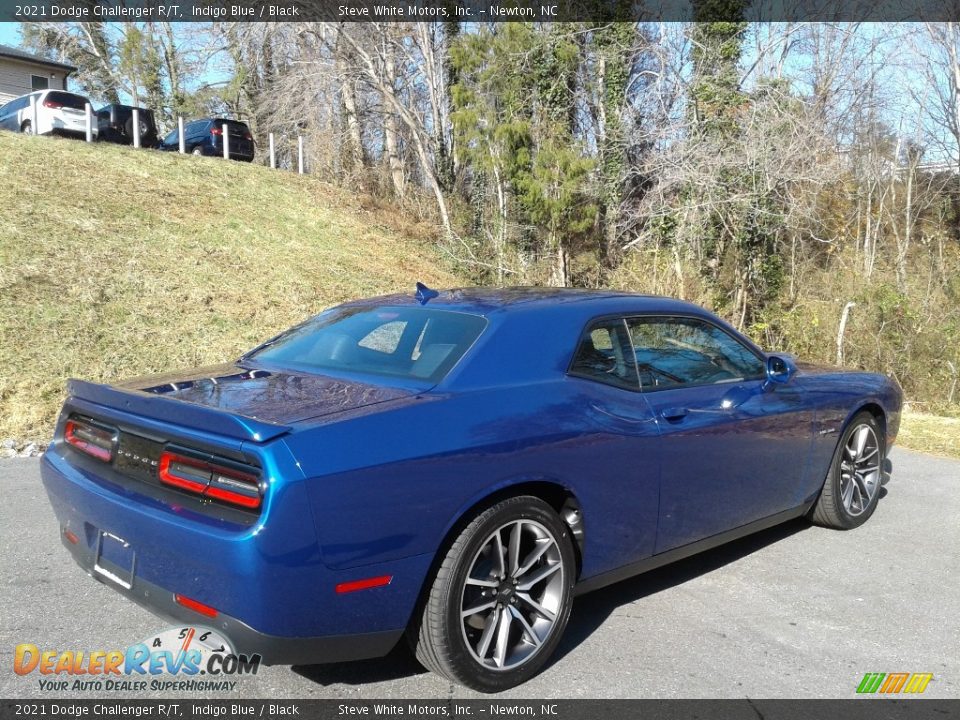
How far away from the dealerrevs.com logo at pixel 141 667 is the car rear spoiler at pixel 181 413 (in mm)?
815

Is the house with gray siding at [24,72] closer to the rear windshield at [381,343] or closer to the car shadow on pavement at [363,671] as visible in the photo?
the rear windshield at [381,343]

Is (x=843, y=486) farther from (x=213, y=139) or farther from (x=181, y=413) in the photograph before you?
(x=213, y=139)

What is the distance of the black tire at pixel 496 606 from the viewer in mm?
3027

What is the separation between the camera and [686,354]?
4.43 m

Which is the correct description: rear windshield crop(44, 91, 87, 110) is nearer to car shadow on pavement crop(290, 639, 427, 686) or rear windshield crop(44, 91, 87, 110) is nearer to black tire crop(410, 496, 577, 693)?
car shadow on pavement crop(290, 639, 427, 686)

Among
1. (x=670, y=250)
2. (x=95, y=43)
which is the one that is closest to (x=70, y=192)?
(x=670, y=250)

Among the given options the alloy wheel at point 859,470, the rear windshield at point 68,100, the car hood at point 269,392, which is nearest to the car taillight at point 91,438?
the car hood at point 269,392

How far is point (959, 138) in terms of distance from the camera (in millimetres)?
23266

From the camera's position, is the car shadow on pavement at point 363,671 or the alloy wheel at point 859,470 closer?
the car shadow on pavement at point 363,671

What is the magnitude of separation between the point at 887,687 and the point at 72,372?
354 inches

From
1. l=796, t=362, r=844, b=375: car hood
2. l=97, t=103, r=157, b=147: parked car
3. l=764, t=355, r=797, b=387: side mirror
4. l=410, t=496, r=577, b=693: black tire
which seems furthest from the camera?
l=97, t=103, r=157, b=147: parked car

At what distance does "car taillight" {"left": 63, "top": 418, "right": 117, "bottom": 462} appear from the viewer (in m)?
3.31

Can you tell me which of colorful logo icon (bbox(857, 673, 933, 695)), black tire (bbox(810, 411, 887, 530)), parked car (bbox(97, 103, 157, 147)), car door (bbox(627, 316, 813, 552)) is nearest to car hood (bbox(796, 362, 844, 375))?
black tire (bbox(810, 411, 887, 530))

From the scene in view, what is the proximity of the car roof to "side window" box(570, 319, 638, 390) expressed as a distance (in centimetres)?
11
